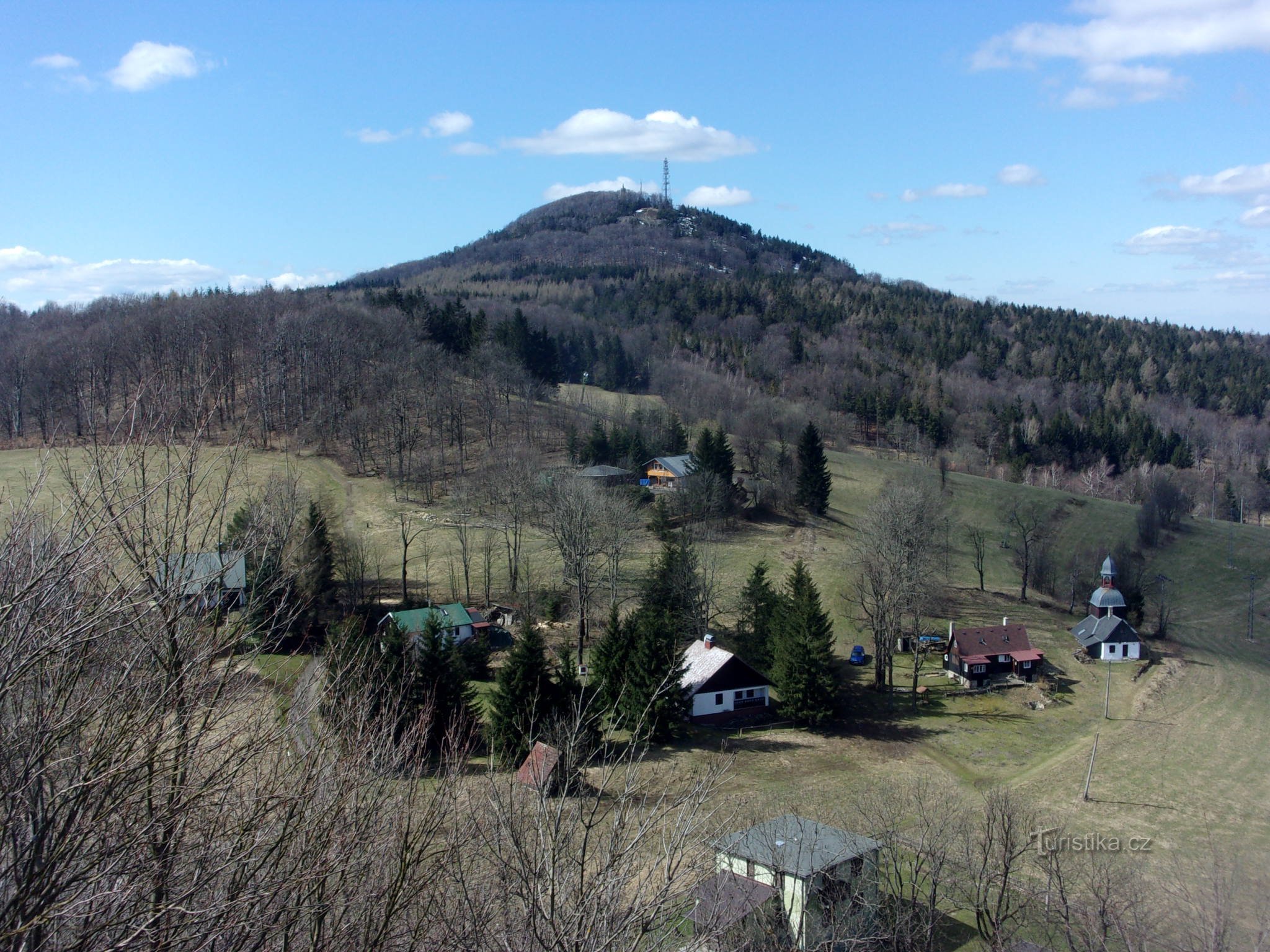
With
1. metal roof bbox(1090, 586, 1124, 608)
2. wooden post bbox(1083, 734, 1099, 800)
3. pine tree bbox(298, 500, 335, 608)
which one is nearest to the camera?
wooden post bbox(1083, 734, 1099, 800)

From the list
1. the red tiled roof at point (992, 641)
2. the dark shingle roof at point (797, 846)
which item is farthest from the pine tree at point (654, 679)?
the red tiled roof at point (992, 641)

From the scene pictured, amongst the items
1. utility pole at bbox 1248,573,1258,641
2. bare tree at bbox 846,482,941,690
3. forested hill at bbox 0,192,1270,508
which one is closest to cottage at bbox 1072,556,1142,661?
bare tree at bbox 846,482,941,690

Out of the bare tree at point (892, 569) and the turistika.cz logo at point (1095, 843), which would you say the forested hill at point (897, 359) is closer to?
the bare tree at point (892, 569)

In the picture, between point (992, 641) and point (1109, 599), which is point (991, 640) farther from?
point (1109, 599)

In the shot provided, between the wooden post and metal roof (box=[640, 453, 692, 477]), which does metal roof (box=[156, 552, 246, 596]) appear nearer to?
the wooden post

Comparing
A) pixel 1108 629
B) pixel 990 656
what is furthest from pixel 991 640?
pixel 1108 629
